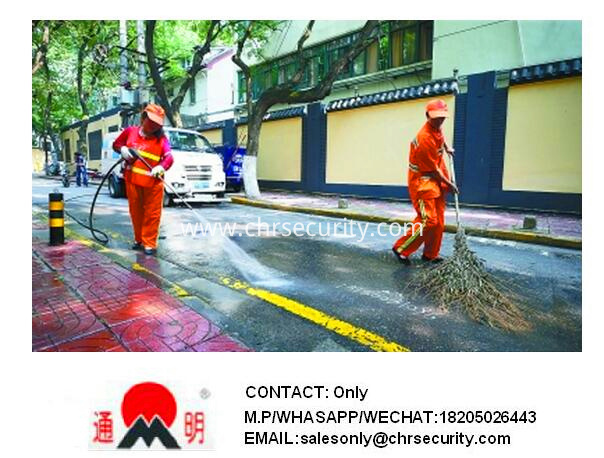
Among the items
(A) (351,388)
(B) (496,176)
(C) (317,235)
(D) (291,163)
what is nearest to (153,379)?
(A) (351,388)

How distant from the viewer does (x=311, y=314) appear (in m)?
2.99

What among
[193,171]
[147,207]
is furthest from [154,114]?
[193,171]

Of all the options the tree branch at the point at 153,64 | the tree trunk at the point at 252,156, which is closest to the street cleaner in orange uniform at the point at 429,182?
the tree trunk at the point at 252,156

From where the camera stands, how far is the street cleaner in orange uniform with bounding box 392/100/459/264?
4.18 m

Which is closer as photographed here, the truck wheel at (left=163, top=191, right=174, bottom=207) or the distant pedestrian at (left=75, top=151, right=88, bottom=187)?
the truck wheel at (left=163, top=191, right=174, bottom=207)

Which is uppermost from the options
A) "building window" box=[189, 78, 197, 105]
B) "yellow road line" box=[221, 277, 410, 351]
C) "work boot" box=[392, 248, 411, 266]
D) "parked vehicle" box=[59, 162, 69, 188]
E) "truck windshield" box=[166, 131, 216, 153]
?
"building window" box=[189, 78, 197, 105]

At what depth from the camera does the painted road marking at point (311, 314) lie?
2.55m

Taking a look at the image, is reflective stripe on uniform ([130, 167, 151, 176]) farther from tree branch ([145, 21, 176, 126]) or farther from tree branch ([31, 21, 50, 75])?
tree branch ([145, 21, 176, 126])

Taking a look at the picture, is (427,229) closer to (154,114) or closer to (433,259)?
(433,259)

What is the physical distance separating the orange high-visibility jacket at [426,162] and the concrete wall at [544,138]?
525 cm

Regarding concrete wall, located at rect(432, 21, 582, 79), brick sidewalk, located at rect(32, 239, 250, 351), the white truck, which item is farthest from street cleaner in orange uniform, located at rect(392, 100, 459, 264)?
the white truck

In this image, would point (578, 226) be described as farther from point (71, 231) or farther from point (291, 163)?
point (291, 163)

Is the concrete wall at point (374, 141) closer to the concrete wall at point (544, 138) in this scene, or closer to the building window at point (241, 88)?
the concrete wall at point (544, 138)

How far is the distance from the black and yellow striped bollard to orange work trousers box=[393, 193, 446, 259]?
3.72m
